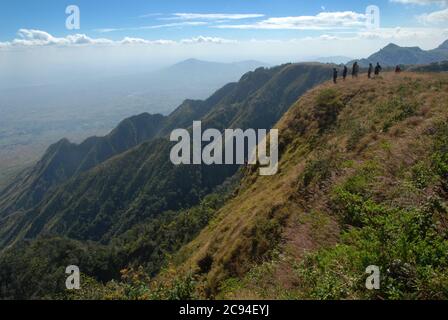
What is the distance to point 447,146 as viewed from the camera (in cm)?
2022

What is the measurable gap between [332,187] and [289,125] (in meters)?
27.2

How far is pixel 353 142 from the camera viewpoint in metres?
29.4

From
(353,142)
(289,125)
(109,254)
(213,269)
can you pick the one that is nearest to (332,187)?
(353,142)

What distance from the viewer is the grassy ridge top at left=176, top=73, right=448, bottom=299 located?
42.3 feet

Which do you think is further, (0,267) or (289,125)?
(0,267)

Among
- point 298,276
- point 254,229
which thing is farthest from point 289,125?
point 298,276

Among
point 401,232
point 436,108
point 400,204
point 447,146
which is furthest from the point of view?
point 436,108

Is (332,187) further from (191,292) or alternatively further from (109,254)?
(109,254)

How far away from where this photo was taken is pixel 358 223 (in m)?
18.3

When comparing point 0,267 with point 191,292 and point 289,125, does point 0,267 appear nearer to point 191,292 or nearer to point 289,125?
point 289,125

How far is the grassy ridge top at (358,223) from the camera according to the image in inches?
508
